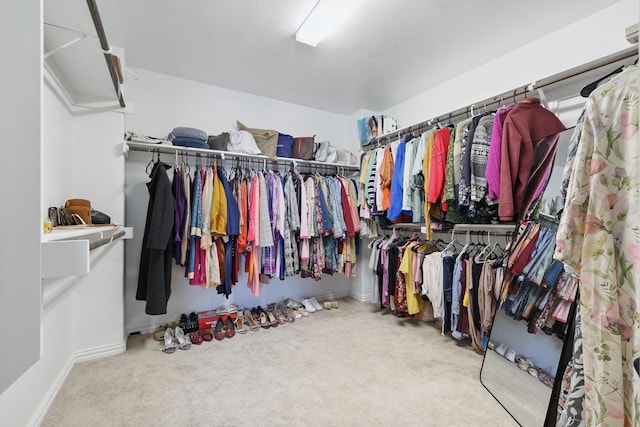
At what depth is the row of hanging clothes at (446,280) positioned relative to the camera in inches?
77.9

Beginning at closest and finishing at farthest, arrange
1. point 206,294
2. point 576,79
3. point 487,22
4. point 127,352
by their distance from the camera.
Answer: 1. point 576,79
2. point 487,22
3. point 127,352
4. point 206,294

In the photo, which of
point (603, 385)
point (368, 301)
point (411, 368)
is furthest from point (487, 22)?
point (368, 301)

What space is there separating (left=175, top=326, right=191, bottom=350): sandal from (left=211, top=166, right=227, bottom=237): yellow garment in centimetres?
88

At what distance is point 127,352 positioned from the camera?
2.08 m

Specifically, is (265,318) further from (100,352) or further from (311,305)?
(100,352)

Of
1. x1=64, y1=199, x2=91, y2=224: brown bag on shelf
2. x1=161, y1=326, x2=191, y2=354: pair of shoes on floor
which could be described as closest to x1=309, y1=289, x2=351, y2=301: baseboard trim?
x1=161, y1=326, x2=191, y2=354: pair of shoes on floor

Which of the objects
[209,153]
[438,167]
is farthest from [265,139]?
[438,167]

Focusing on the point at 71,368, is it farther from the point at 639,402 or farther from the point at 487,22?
the point at 487,22

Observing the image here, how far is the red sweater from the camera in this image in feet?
5.68

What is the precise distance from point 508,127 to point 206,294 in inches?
115

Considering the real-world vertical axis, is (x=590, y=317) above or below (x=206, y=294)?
above

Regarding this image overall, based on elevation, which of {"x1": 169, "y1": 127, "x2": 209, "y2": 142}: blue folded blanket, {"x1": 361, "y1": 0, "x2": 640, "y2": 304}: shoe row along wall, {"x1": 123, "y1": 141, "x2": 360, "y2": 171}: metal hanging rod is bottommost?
{"x1": 123, "y1": 141, "x2": 360, "y2": 171}: metal hanging rod

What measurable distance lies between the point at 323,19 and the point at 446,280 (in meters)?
2.14

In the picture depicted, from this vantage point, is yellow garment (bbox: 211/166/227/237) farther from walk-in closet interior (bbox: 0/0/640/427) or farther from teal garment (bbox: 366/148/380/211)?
teal garment (bbox: 366/148/380/211)
